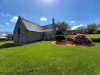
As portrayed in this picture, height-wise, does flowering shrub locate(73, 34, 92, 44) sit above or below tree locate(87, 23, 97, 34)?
below

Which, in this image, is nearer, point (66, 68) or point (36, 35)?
point (66, 68)

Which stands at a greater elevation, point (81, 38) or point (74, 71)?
point (81, 38)

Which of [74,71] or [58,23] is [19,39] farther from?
[58,23]

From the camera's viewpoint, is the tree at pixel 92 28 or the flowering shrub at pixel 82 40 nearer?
the flowering shrub at pixel 82 40

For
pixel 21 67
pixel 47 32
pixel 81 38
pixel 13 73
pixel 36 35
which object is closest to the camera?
pixel 13 73

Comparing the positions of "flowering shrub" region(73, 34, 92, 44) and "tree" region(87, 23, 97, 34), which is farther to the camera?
"tree" region(87, 23, 97, 34)

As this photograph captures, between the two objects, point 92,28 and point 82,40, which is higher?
point 92,28

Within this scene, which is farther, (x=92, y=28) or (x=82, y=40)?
(x=92, y=28)

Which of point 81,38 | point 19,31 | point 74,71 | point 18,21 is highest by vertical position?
point 18,21

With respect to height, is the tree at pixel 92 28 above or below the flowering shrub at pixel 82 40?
above

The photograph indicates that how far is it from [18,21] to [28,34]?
16.1 ft

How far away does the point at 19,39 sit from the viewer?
31578 mm

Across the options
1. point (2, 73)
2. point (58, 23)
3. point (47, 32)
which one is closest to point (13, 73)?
point (2, 73)

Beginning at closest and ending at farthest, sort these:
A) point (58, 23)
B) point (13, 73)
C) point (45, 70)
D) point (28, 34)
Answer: point (13, 73)
point (45, 70)
point (28, 34)
point (58, 23)
